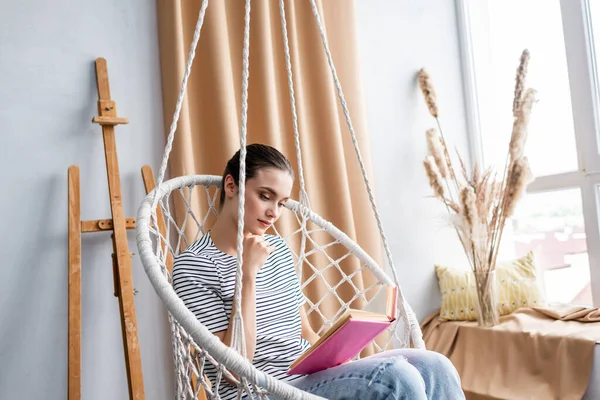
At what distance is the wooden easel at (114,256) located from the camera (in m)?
1.72

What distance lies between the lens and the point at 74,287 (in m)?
1.75

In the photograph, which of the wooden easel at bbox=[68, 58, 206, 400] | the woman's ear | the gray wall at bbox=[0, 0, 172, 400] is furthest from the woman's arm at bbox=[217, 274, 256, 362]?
the gray wall at bbox=[0, 0, 172, 400]

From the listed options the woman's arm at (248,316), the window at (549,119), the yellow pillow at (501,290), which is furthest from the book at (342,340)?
the window at (549,119)

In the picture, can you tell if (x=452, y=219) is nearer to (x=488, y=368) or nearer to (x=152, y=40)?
(x=488, y=368)

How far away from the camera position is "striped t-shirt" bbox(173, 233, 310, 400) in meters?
1.28

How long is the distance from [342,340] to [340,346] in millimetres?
31

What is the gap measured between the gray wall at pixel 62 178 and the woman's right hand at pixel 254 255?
796 mm

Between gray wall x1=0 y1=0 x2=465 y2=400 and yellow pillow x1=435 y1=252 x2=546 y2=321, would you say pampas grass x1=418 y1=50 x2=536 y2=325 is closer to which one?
yellow pillow x1=435 y1=252 x2=546 y2=321

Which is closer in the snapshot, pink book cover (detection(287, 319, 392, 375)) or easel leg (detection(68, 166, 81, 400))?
pink book cover (detection(287, 319, 392, 375))

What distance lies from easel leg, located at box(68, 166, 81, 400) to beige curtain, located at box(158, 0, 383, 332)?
33 centimetres

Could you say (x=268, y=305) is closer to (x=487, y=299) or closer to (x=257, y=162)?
(x=257, y=162)

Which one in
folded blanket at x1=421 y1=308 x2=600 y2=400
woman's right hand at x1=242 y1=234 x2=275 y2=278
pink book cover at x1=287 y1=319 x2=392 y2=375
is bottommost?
folded blanket at x1=421 y1=308 x2=600 y2=400

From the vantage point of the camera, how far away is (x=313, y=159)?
2.24 m

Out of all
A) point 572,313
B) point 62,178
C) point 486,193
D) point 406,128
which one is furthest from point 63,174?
point 572,313
